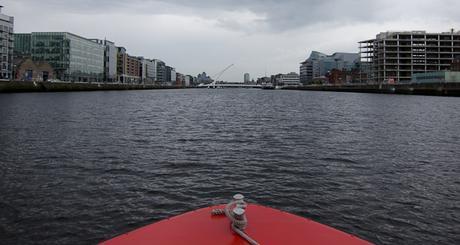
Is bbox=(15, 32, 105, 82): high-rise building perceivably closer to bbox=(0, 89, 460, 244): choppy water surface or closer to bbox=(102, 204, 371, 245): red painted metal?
bbox=(0, 89, 460, 244): choppy water surface

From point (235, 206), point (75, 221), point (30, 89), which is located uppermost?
point (30, 89)

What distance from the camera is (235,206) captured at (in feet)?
16.0

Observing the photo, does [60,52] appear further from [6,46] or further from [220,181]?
[220,181]

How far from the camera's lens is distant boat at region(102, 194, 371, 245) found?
4453mm

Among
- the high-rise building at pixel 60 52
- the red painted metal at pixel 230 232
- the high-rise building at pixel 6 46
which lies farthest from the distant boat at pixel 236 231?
the high-rise building at pixel 60 52

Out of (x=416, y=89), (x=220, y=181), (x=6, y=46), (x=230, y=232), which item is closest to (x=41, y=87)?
(x=6, y=46)

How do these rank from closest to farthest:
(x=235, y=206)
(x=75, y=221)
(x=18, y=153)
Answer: (x=235, y=206), (x=75, y=221), (x=18, y=153)

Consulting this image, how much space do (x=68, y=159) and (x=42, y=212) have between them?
828cm

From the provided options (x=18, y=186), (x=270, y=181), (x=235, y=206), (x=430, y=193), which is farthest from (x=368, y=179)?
(x=18, y=186)

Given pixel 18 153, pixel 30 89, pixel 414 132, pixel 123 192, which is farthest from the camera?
pixel 30 89

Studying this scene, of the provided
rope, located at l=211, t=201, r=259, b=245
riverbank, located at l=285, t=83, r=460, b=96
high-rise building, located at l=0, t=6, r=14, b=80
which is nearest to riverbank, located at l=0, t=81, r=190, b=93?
high-rise building, located at l=0, t=6, r=14, b=80

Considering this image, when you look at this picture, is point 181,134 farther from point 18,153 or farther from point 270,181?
point 270,181

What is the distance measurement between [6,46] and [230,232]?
15526 centimetres

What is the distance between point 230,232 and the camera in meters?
4.52
